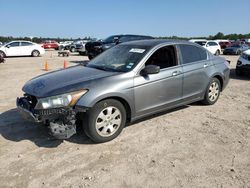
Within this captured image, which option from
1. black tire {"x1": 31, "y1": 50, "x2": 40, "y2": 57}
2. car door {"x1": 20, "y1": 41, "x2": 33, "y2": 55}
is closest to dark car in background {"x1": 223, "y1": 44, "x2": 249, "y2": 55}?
black tire {"x1": 31, "y1": 50, "x2": 40, "y2": 57}

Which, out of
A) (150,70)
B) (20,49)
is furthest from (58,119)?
(20,49)

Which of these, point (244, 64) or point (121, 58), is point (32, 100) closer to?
point (121, 58)

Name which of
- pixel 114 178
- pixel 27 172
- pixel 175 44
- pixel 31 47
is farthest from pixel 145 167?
pixel 31 47

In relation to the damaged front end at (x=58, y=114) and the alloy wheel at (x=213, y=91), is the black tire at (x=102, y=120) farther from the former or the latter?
the alloy wheel at (x=213, y=91)

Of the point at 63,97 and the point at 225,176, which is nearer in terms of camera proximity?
the point at 225,176

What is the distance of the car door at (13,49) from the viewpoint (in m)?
22.2

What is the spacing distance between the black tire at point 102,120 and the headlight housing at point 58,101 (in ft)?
0.99

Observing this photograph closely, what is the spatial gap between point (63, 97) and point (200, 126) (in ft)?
8.68

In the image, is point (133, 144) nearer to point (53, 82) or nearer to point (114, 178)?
point (114, 178)

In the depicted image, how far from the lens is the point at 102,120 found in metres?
4.19

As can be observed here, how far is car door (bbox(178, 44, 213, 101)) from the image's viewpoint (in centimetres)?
543

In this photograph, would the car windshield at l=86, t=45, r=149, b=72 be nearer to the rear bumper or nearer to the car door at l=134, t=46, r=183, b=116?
the car door at l=134, t=46, r=183, b=116

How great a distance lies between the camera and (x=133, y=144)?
4.21 meters

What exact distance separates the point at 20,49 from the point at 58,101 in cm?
2094
